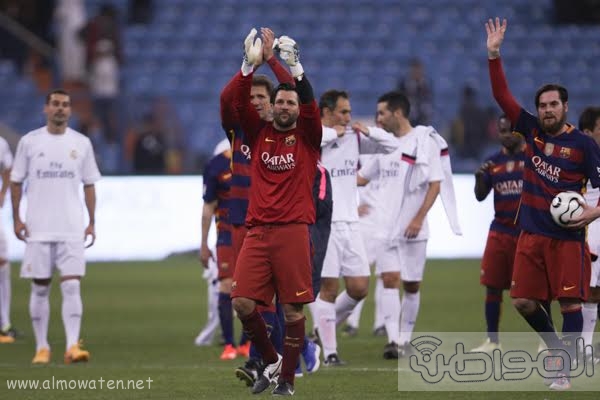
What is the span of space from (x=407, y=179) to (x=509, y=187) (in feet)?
3.38

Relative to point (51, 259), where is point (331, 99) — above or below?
above

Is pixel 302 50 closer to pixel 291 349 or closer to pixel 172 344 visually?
pixel 172 344

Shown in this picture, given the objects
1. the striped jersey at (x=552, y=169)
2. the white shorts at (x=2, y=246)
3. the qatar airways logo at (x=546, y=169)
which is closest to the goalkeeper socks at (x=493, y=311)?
the striped jersey at (x=552, y=169)

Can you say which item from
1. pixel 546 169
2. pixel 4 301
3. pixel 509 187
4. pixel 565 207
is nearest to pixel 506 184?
pixel 509 187

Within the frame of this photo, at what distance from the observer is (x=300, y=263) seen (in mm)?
8703

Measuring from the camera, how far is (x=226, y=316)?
39.5 feet

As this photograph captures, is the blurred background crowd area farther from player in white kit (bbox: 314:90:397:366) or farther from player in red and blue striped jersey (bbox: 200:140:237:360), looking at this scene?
player in white kit (bbox: 314:90:397:366)

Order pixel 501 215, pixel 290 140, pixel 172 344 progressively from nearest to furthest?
pixel 290 140
pixel 501 215
pixel 172 344

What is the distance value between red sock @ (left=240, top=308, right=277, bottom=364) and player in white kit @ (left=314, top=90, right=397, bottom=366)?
206cm

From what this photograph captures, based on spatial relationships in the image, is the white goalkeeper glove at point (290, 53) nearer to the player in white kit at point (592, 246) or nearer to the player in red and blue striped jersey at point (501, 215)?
the player in white kit at point (592, 246)

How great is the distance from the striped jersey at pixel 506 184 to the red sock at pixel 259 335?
137 inches

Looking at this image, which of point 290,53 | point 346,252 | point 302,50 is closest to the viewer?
point 290,53

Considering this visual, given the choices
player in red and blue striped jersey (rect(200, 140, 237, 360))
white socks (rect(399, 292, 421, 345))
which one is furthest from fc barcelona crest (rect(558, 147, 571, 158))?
player in red and blue striped jersey (rect(200, 140, 237, 360))

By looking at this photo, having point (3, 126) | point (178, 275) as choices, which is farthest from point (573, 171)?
point (3, 126)
